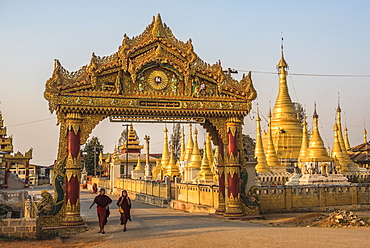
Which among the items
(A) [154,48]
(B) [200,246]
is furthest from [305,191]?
(B) [200,246]

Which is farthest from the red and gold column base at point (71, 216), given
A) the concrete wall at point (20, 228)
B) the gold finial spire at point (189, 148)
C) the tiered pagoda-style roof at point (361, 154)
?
the tiered pagoda-style roof at point (361, 154)

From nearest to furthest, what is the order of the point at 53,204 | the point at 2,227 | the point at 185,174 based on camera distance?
the point at 2,227 → the point at 53,204 → the point at 185,174

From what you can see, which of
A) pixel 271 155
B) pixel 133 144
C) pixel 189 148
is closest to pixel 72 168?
pixel 271 155

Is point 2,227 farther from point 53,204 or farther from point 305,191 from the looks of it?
point 305,191

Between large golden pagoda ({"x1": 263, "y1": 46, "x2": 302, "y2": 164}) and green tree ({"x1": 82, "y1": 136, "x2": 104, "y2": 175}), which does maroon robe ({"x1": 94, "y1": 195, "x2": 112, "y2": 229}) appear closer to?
large golden pagoda ({"x1": 263, "y1": 46, "x2": 302, "y2": 164})

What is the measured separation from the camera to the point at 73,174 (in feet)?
52.3

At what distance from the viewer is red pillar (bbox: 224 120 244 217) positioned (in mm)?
17938

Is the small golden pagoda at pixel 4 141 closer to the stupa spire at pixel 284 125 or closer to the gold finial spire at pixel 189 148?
the gold finial spire at pixel 189 148

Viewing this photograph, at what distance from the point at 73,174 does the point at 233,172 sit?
21.3ft

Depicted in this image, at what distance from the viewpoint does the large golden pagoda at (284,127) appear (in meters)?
49.9

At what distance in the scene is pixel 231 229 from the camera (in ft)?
45.4

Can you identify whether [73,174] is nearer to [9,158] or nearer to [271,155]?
[271,155]

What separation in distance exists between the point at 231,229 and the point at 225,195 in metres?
4.58

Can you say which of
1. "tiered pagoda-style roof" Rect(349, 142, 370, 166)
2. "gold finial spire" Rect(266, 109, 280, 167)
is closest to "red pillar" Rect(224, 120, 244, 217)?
"gold finial spire" Rect(266, 109, 280, 167)
